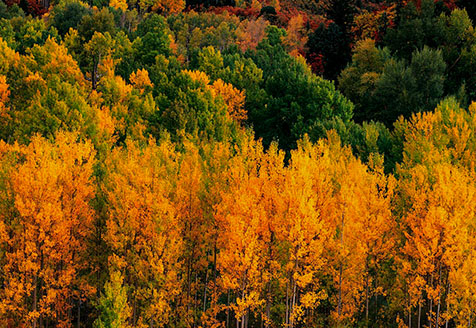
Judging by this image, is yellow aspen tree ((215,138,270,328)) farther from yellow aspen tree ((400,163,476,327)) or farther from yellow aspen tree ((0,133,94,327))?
yellow aspen tree ((400,163,476,327))

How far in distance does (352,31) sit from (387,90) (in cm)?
3706

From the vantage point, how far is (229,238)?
40906mm

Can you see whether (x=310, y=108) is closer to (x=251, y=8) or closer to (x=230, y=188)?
(x=230, y=188)

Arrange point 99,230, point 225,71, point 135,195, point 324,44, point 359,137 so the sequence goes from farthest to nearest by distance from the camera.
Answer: point 324,44, point 225,71, point 359,137, point 99,230, point 135,195

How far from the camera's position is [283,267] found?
43875mm

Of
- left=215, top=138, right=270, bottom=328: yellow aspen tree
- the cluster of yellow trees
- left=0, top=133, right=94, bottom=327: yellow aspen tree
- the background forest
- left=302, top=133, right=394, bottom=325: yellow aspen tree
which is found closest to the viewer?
left=215, top=138, right=270, bottom=328: yellow aspen tree

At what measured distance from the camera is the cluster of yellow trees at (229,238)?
135 ft

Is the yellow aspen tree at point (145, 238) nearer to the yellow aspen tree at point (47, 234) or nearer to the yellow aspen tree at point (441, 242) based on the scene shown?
the yellow aspen tree at point (47, 234)

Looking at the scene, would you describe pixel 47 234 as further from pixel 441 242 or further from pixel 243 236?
pixel 441 242

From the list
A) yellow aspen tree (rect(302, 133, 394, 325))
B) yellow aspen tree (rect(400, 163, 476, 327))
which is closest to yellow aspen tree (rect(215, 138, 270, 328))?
yellow aspen tree (rect(302, 133, 394, 325))

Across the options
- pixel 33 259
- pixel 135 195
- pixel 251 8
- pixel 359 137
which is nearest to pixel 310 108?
pixel 359 137

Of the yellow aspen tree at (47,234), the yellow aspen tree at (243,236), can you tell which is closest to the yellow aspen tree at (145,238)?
the yellow aspen tree at (47,234)

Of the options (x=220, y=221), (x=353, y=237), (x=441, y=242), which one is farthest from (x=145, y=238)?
(x=441, y=242)

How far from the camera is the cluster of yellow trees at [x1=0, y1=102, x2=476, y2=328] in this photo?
135ft
